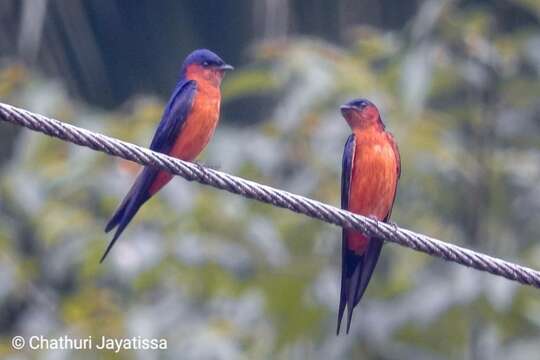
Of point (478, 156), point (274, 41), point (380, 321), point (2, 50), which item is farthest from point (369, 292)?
point (2, 50)

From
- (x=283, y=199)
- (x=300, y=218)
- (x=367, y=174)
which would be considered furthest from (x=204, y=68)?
(x=300, y=218)

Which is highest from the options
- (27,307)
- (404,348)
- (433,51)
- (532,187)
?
(433,51)

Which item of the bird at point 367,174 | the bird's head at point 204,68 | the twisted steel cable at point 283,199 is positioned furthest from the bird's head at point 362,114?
the twisted steel cable at point 283,199

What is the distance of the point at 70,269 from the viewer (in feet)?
26.6

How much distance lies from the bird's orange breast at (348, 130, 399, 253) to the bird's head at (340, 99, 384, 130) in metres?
0.03

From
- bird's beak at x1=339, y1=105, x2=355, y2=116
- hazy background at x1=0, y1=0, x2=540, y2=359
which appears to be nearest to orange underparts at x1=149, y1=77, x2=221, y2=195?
bird's beak at x1=339, y1=105, x2=355, y2=116

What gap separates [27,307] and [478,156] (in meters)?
2.34

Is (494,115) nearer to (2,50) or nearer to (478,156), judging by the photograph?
(478,156)

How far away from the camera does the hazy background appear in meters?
7.00

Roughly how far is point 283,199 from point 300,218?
9.06 ft

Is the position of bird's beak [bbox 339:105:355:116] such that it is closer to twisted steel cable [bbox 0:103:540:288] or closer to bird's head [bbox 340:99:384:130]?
bird's head [bbox 340:99:384:130]

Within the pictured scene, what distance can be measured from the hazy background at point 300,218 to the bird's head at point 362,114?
111cm

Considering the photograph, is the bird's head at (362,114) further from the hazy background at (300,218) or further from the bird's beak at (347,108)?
the hazy background at (300,218)

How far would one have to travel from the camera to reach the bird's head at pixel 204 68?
575 cm
